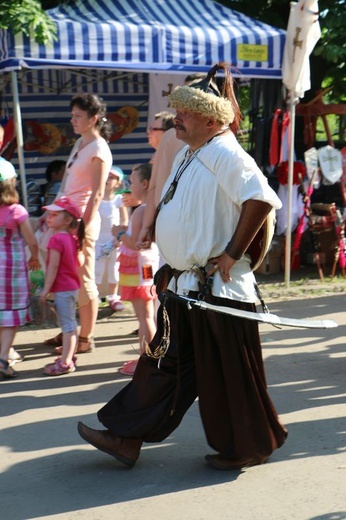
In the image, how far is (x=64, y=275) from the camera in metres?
6.24

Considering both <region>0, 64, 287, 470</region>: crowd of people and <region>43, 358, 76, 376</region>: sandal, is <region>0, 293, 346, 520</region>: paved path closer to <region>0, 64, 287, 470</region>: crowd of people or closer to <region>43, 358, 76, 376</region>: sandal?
<region>43, 358, 76, 376</region>: sandal

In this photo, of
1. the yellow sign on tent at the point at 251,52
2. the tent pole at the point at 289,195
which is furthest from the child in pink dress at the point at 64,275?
the yellow sign on tent at the point at 251,52

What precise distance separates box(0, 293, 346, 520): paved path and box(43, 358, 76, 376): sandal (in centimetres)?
6

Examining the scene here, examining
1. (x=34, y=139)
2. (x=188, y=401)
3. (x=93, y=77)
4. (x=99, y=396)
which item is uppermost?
(x=93, y=77)

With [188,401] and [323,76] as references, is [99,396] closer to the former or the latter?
[188,401]

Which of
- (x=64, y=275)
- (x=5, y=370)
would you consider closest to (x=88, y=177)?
(x=64, y=275)

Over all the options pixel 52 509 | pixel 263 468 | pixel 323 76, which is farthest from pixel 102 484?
pixel 323 76

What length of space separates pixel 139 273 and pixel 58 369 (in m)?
0.85

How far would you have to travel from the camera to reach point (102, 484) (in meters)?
4.25

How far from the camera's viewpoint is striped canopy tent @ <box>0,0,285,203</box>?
8141mm

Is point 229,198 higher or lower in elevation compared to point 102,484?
higher

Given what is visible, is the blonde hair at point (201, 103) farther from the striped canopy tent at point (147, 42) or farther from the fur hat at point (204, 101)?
the striped canopy tent at point (147, 42)

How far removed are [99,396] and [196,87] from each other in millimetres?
2257

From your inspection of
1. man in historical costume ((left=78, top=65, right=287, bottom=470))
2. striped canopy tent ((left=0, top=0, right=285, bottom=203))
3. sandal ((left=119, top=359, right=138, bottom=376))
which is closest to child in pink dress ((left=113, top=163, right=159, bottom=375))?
sandal ((left=119, top=359, right=138, bottom=376))
